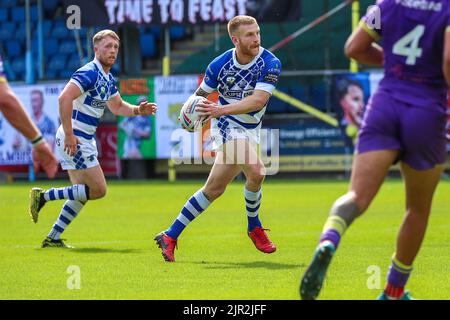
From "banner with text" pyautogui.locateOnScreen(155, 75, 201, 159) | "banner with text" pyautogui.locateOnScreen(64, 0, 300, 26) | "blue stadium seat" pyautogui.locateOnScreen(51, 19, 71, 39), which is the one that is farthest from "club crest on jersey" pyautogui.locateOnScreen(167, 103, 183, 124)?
"blue stadium seat" pyautogui.locateOnScreen(51, 19, 71, 39)

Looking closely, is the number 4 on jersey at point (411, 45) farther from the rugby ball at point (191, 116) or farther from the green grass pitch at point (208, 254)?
the rugby ball at point (191, 116)

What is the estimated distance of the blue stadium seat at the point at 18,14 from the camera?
3225 cm

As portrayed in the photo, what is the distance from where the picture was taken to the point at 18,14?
106 ft

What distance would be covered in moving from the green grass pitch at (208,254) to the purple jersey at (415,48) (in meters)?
1.78

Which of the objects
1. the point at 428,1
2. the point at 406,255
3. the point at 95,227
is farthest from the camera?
the point at 95,227

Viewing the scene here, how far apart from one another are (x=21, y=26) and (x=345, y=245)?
22051mm

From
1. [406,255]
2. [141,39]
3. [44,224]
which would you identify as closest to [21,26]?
[141,39]

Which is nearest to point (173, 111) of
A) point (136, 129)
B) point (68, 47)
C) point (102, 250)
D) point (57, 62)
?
point (136, 129)

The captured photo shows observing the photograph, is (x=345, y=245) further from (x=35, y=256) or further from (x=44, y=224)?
(x=44, y=224)

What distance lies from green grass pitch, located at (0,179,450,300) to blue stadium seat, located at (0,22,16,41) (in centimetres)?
1244

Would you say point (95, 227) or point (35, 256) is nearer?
point (35, 256)

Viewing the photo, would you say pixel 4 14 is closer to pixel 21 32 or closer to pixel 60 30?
pixel 21 32

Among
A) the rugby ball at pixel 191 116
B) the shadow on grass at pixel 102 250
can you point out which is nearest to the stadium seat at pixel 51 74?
the shadow on grass at pixel 102 250

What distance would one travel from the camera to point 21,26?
32.5 metres
